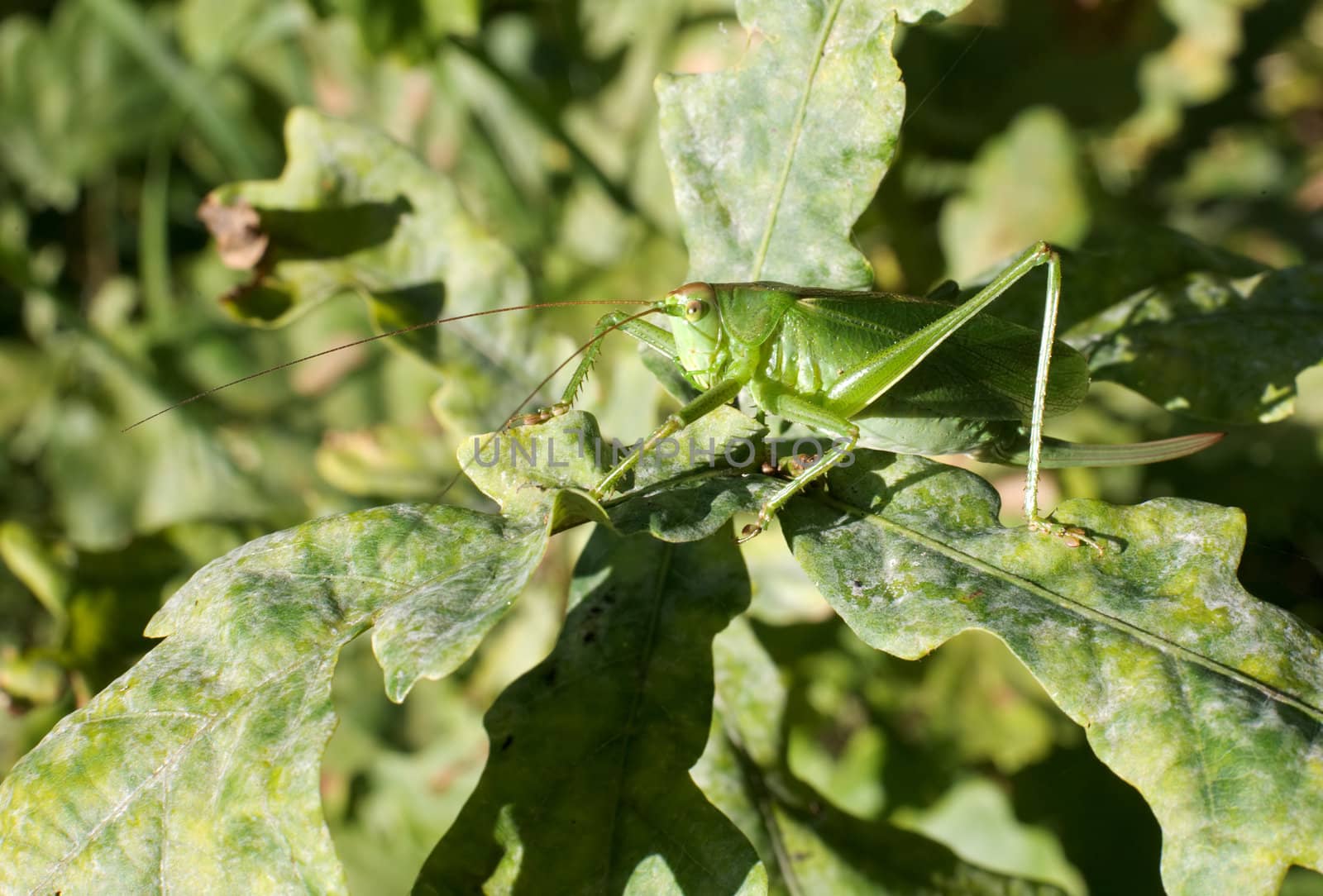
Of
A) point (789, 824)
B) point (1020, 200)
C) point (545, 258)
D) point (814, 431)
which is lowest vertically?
point (789, 824)

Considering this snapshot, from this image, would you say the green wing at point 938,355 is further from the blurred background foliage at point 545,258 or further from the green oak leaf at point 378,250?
the green oak leaf at point 378,250

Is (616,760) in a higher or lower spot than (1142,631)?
lower

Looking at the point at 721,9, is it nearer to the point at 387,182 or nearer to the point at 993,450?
the point at 387,182

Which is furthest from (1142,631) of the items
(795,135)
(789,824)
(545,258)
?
(545,258)

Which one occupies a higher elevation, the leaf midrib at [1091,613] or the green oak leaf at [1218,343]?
the leaf midrib at [1091,613]

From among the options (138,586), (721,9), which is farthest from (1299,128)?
(138,586)

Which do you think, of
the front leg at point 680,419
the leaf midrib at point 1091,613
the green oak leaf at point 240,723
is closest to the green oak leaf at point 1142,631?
the leaf midrib at point 1091,613

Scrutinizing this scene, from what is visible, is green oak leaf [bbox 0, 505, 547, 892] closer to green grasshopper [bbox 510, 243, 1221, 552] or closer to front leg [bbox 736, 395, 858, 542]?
front leg [bbox 736, 395, 858, 542]

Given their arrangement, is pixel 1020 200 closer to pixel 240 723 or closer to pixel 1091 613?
Answer: pixel 1091 613
